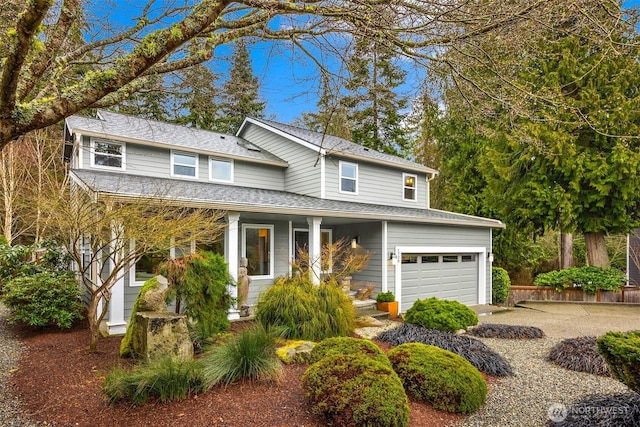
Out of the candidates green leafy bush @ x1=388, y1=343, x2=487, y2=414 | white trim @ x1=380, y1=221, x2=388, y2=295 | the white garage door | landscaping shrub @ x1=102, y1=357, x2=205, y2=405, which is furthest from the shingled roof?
green leafy bush @ x1=388, y1=343, x2=487, y2=414

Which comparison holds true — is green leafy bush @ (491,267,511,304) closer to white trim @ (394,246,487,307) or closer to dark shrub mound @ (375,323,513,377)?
white trim @ (394,246,487,307)

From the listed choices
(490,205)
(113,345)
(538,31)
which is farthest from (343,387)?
(490,205)

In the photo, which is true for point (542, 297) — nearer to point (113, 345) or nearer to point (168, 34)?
point (113, 345)

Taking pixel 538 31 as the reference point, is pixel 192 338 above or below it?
below

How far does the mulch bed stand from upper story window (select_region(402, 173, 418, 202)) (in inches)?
436

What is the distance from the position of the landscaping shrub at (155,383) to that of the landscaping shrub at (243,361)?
24cm

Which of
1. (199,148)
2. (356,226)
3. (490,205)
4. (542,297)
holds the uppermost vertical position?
(199,148)

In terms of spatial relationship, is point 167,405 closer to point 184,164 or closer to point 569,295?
point 184,164

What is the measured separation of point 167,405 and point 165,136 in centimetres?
1025

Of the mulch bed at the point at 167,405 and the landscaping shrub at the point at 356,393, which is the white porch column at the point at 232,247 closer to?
the mulch bed at the point at 167,405

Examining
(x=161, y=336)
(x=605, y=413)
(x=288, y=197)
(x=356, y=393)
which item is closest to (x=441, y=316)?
(x=605, y=413)

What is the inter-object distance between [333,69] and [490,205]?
15.9 metres

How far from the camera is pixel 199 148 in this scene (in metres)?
12.2

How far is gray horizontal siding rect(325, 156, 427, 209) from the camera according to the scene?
13.1m
